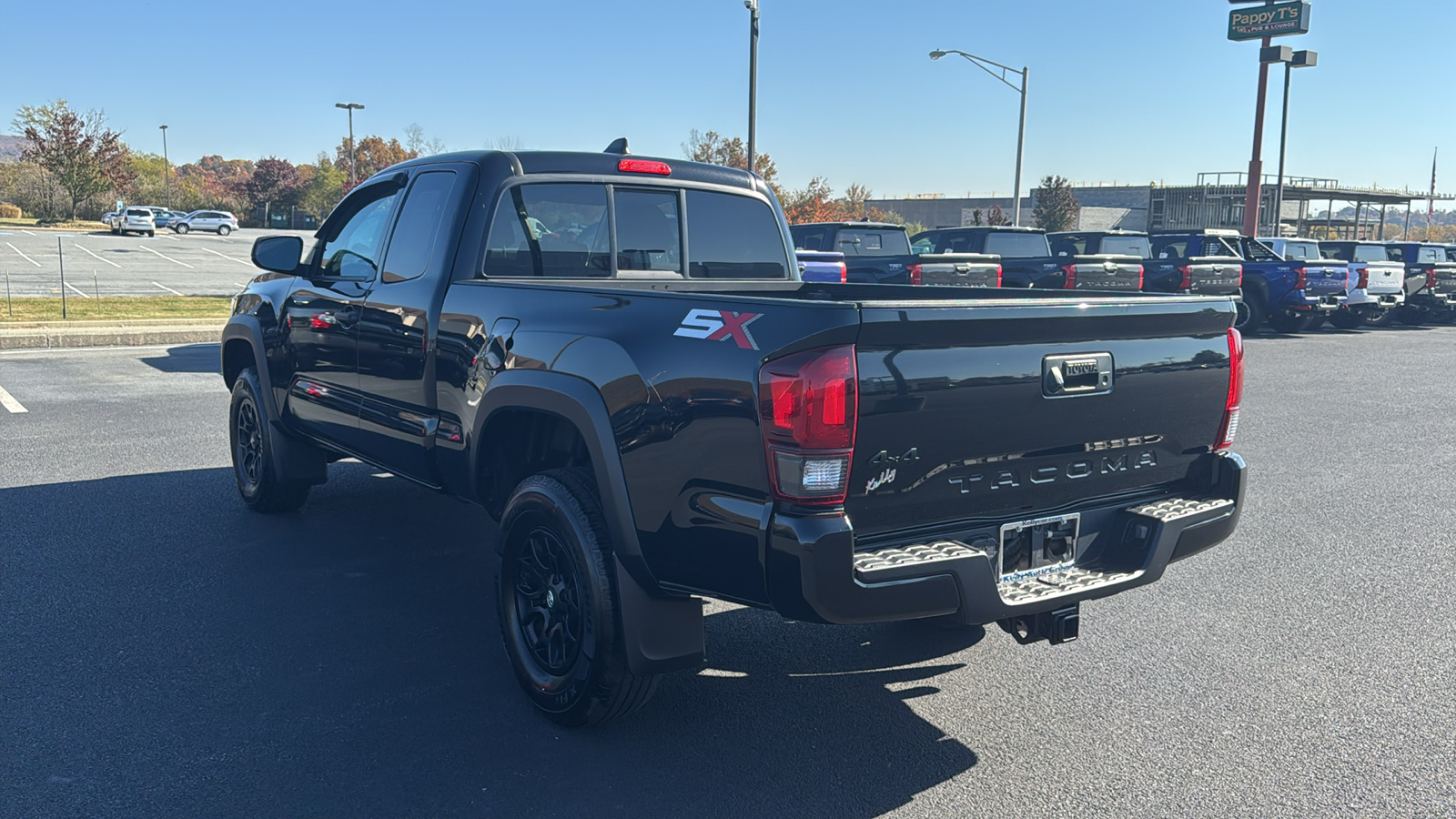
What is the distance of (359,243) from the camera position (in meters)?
5.37

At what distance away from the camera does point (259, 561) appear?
5.52 m

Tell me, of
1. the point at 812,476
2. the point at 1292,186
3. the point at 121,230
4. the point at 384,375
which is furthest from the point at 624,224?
the point at 1292,186

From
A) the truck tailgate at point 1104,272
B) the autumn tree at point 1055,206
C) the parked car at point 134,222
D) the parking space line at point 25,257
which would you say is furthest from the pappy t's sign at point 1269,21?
the parked car at point 134,222

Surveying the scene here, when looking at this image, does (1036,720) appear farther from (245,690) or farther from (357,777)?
(245,690)

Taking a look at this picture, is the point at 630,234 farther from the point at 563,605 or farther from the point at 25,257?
the point at 25,257

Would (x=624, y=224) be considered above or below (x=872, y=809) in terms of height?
above

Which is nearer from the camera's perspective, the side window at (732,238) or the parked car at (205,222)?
the side window at (732,238)

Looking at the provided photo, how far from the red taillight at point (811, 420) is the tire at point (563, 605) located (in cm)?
87

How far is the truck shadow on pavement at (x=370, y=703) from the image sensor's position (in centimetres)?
329

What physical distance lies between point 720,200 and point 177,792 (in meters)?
3.39

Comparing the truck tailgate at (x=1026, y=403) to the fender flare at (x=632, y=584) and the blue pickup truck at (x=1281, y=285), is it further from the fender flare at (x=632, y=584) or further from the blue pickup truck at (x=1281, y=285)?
the blue pickup truck at (x=1281, y=285)

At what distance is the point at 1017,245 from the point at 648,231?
655 inches

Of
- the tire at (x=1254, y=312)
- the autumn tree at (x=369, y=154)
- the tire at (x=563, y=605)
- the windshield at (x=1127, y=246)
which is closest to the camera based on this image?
the tire at (x=563, y=605)

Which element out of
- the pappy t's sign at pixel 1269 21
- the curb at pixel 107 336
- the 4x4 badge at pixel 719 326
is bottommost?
the curb at pixel 107 336
